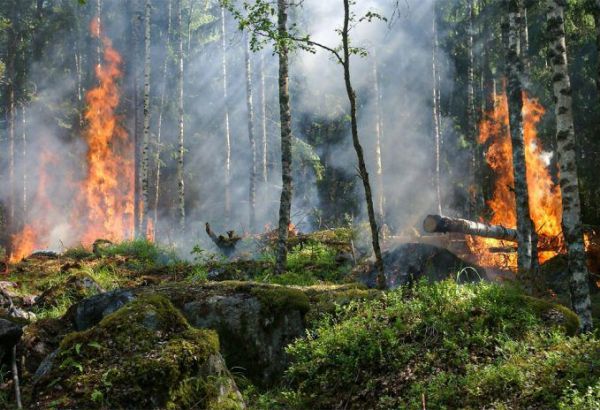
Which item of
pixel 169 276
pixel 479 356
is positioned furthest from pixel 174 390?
pixel 169 276

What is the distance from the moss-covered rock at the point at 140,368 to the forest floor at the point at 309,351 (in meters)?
0.01

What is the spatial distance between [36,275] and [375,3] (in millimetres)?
26915

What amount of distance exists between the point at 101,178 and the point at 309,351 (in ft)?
84.6

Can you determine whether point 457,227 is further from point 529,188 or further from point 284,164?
point 529,188

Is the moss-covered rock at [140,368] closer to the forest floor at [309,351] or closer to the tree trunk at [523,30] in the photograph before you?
the forest floor at [309,351]

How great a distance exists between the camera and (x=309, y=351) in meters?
6.36

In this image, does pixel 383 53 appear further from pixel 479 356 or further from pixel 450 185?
pixel 479 356

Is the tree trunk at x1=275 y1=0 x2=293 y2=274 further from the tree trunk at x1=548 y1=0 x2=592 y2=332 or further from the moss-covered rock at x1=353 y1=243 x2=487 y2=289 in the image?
the tree trunk at x1=548 y1=0 x2=592 y2=332

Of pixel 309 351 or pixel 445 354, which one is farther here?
pixel 309 351

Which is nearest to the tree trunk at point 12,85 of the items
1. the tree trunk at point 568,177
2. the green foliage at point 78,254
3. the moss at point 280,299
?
the green foliage at point 78,254

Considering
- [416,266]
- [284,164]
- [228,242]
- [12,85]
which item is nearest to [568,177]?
[416,266]

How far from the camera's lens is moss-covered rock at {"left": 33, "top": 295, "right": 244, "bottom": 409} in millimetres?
4348

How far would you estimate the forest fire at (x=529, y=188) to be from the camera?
15070 mm

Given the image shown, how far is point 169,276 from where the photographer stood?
12.4m
